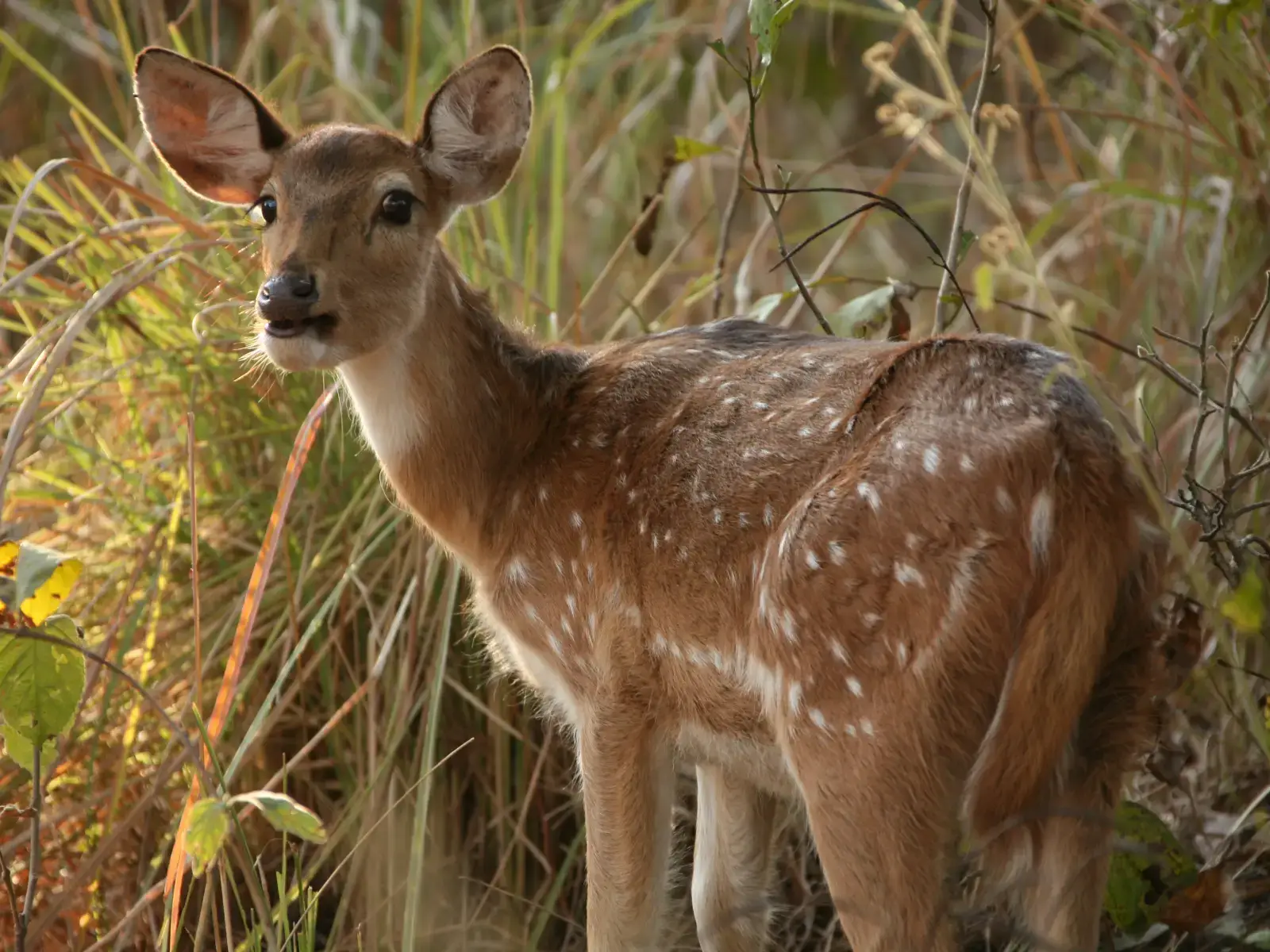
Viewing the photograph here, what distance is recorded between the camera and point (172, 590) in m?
4.53

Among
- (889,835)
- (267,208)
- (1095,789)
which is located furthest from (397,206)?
(1095,789)

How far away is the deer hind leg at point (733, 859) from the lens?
383 centimetres

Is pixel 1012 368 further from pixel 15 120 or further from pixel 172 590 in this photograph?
pixel 15 120

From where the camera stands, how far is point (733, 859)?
12.6 feet

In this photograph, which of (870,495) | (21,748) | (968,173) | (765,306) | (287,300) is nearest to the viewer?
(870,495)

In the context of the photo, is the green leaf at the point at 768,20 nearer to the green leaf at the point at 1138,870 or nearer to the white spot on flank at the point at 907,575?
the white spot on flank at the point at 907,575

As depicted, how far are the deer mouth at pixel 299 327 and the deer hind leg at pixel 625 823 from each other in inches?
37.5

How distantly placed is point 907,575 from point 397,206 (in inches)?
58.6

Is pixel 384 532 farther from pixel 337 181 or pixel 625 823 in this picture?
pixel 625 823

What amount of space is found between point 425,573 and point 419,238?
1036 mm

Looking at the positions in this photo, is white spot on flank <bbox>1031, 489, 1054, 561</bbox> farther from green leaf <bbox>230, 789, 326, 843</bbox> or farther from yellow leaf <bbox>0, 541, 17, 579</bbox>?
yellow leaf <bbox>0, 541, 17, 579</bbox>

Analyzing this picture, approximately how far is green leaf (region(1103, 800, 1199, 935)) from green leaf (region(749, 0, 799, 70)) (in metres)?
1.75

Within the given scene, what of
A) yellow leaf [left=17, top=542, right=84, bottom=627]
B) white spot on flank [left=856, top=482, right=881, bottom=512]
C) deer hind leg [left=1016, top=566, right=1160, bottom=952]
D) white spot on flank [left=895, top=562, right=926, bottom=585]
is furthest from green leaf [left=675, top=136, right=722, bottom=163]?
yellow leaf [left=17, top=542, right=84, bottom=627]

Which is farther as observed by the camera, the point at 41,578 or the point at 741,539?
the point at 741,539
